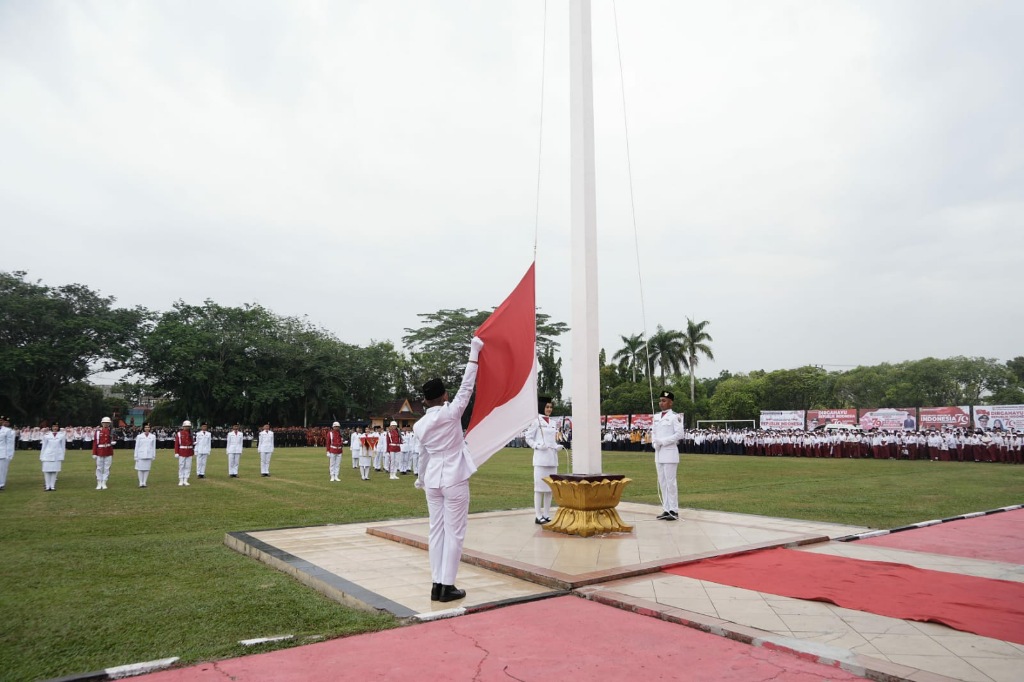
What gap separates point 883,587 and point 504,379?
371cm

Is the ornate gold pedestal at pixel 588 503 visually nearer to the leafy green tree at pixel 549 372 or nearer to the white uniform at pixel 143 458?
the white uniform at pixel 143 458

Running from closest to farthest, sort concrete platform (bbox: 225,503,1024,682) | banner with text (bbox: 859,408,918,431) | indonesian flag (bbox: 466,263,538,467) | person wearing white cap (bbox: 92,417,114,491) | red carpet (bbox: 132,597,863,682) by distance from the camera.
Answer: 1. red carpet (bbox: 132,597,863,682)
2. concrete platform (bbox: 225,503,1024,682)
3. indonesian flag (bbox: 466,263,538,467)
4. person wearing white cap (bbox: 92,417,114,491)
5. banner with text (bbox: 859,408,918,431)

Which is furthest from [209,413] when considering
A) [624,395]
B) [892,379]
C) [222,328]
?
[892,379]

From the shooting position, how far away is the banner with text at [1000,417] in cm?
2527

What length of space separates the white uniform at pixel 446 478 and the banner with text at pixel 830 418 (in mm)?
31403

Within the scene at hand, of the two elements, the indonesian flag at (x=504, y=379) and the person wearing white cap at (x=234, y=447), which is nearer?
the indonesian flag at (x=504, y=379)

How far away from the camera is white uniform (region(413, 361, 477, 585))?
5.01 metres

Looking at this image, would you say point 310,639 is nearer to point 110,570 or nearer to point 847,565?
point 110,570

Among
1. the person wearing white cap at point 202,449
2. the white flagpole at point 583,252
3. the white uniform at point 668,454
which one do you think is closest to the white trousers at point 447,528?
the white flagpole at point 583,252

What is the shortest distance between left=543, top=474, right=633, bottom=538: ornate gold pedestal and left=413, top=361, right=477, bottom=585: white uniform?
2.63 metres

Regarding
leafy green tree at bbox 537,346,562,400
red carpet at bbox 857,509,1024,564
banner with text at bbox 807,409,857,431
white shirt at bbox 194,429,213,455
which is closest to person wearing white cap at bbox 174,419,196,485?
white shirt at bbox 194,429,213,455

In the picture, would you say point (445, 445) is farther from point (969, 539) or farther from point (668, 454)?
point (969, 539)

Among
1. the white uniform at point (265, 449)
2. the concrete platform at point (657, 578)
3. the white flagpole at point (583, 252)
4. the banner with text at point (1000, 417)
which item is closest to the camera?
the concrete platform at point (657, 578)

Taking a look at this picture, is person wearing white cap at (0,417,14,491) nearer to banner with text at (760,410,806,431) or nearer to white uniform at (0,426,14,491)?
white uniform at (0,426,14,491)
